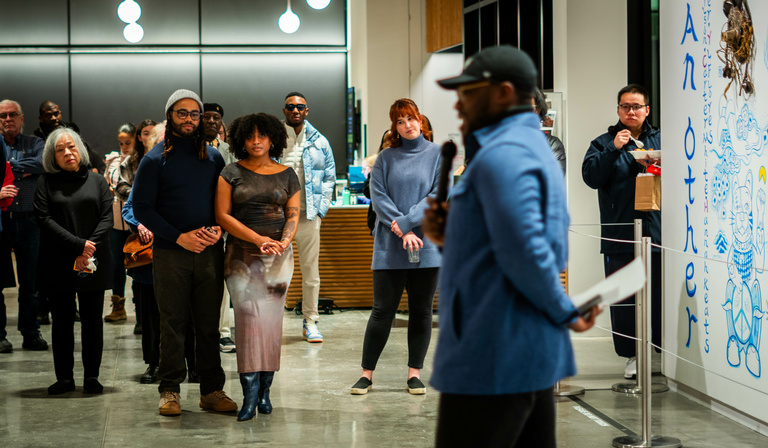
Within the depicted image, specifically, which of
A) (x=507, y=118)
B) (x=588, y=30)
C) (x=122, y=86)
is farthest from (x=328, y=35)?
(x=507, y=118)

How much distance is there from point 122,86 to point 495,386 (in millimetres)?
12932

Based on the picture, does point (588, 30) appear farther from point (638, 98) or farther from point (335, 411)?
point (335, 411)

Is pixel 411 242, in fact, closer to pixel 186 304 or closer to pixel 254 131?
pixel 254 131

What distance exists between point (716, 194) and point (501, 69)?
9.28 feet

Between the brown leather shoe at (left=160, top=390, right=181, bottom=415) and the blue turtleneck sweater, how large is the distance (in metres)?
1.22

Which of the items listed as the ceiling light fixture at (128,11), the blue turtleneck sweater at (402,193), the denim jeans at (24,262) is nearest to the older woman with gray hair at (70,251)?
the denim jeans at (24,262)

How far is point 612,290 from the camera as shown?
1.93m

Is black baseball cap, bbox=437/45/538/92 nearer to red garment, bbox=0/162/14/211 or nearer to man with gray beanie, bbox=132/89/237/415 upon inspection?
man with gray beanie, bbox=132/89/237/415

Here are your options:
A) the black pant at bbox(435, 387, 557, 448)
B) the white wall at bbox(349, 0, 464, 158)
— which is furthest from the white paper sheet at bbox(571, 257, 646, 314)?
the white wall at bbox(349, 0, 464, 158)

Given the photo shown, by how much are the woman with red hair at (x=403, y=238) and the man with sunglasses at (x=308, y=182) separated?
1691 millimetres

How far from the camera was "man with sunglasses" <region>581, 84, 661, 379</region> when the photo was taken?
5.11m

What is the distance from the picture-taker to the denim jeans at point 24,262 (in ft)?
20.2

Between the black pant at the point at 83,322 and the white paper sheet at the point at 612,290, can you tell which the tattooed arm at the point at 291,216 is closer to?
the black pant at the point at 83,322

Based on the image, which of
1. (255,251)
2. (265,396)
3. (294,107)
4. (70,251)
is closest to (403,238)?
(255,251)
